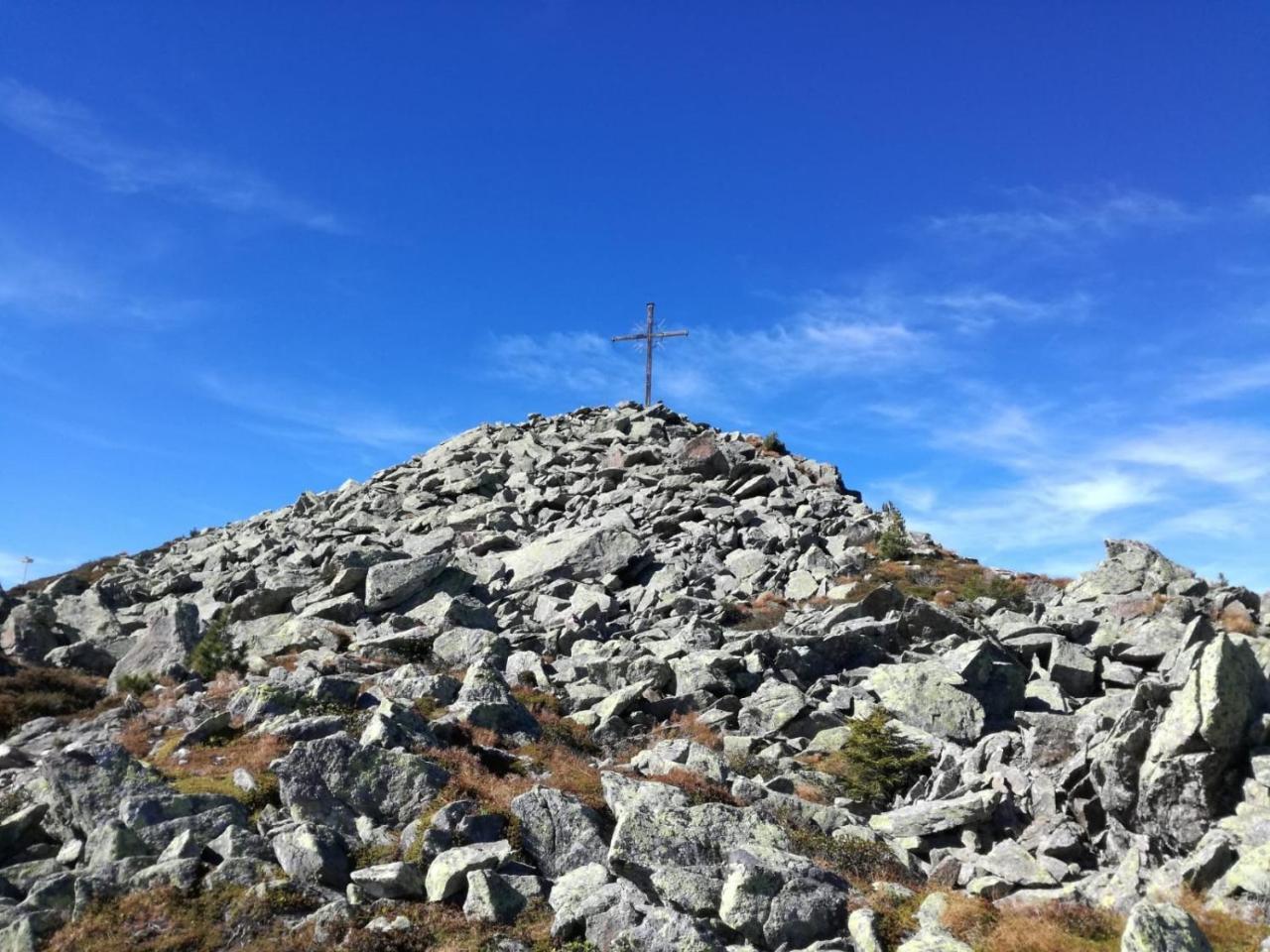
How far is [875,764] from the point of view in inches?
846

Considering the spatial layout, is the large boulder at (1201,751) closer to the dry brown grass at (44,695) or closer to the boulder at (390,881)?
the boulder at (390,881)

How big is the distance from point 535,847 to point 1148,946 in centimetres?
989

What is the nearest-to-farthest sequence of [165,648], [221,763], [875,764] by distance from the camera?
[221,763] < [875,764] < [165,648]

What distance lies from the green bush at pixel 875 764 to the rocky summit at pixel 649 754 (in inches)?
3.3

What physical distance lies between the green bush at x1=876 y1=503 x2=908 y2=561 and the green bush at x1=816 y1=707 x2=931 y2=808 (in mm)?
19312

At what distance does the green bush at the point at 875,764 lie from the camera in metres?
21.1

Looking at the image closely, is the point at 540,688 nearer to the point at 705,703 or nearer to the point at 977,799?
the point at 705,703

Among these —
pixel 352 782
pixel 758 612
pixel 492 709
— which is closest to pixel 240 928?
pixel 352 782

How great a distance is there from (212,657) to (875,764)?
22.5 metres

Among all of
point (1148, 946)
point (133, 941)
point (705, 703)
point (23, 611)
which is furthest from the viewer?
point (23, 611)

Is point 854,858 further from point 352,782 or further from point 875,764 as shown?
point 352,782

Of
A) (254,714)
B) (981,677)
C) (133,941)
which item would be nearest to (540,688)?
(254,714)

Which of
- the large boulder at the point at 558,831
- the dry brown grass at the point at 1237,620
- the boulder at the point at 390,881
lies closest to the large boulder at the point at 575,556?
the large boulder at the point at 558,831

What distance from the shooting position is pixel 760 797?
19609mm
